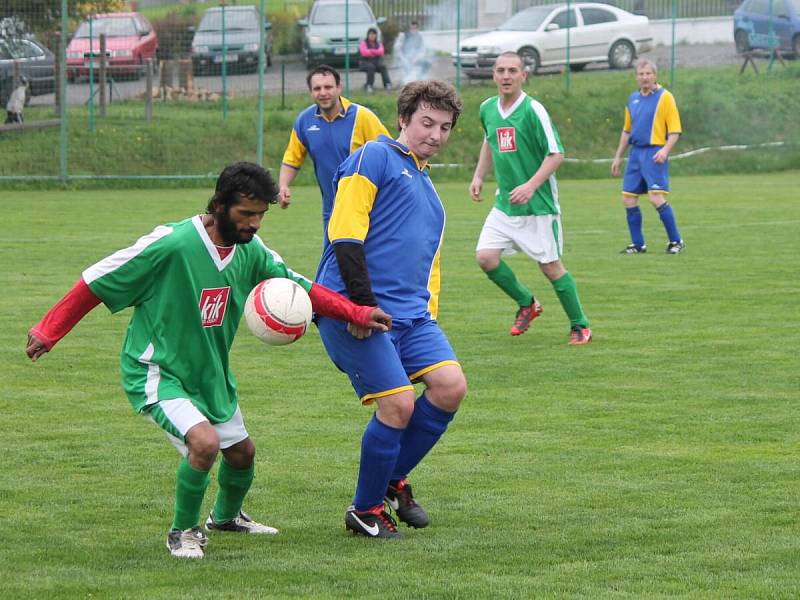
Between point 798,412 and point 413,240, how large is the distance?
10.5ft

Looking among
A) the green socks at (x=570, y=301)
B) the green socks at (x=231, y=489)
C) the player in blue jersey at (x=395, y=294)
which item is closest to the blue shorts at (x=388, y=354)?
the player in blue jersey at (x=395, y=294)

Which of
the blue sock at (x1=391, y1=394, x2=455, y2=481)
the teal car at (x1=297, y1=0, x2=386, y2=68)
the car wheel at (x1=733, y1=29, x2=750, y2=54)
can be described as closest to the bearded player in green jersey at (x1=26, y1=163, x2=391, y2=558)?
the blue sock at (x1=391, y1=394, x2=455, y2=481)

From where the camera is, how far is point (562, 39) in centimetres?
3297

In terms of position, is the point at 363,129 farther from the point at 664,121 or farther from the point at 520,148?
the point at 664,121

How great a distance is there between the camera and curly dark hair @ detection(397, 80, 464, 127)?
5.75m

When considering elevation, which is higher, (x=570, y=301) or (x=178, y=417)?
(x=178, y=417)

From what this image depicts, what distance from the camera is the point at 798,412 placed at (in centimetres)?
812

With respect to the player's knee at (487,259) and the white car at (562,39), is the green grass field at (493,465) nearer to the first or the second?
the player's knee at (487,259)

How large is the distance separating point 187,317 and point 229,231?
35 centimetres

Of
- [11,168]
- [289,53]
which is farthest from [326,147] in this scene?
[289,53]

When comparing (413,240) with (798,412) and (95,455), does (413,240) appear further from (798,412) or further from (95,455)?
(798,412)

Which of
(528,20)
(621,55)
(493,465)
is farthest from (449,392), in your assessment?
(621,55)

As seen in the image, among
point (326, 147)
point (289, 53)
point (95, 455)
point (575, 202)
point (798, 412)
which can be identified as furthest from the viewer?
point (289, 53)

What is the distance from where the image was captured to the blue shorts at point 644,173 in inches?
659
